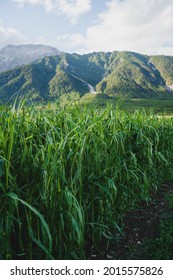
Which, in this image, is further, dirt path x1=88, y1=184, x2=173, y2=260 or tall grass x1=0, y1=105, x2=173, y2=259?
dirt path x1=88, y1=184, x2=173, y2=260

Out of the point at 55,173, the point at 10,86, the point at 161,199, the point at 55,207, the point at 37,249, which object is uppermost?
the point at 10,86

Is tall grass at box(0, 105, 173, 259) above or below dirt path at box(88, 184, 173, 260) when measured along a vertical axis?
above

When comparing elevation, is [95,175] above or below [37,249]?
above

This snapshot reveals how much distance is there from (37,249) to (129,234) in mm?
1425

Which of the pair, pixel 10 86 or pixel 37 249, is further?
pixel 10 86

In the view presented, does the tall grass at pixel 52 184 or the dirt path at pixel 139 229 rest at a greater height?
the tall grass at pixel 52 184

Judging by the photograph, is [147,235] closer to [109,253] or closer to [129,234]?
[129,234]

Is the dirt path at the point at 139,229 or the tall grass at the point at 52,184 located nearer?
the tall grass at the point at 52,184

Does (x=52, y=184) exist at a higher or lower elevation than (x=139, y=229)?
higher

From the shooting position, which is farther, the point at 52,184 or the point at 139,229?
the point at 139,229

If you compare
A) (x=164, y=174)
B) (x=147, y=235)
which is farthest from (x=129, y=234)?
(x=164, y=174)

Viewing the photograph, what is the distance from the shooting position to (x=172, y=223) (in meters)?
3.02

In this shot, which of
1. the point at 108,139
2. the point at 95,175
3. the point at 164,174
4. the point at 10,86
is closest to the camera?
the point at 95,175
